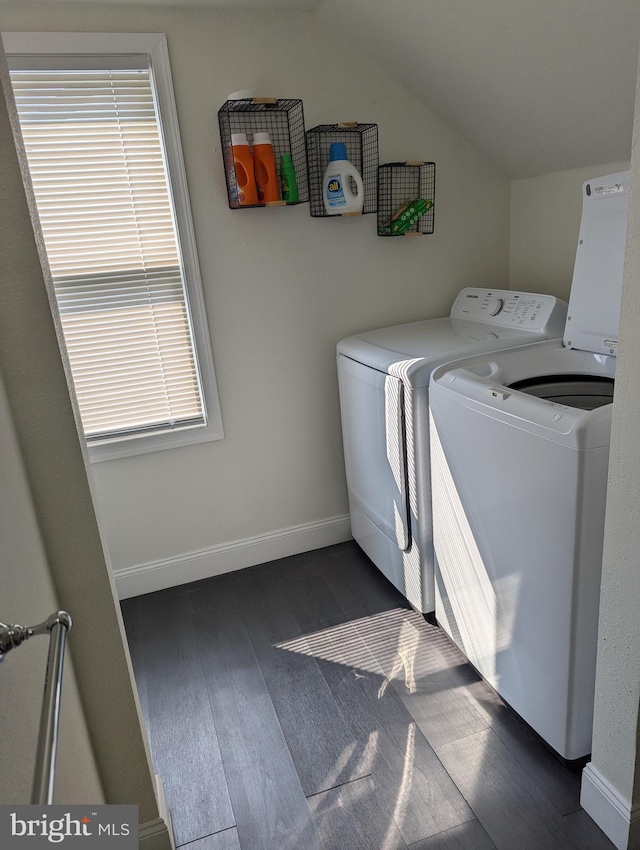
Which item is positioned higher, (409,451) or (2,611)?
(2,611)

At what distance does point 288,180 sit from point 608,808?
2.08 meters

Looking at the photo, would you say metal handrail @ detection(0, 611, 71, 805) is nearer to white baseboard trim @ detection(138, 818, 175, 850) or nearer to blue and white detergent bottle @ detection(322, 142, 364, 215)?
white baseboard trim @ detection(138, 818, 175, 850)

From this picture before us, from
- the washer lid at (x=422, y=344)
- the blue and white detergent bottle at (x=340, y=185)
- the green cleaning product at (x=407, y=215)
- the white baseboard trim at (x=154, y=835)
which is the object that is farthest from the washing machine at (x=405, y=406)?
the white baseboard trim at (x=154, y=835)

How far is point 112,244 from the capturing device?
214 centimetres

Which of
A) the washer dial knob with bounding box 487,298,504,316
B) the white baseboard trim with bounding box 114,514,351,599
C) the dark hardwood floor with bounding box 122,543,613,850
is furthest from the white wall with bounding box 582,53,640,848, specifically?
the white baseboard trim with bounding box 114,514,351,599

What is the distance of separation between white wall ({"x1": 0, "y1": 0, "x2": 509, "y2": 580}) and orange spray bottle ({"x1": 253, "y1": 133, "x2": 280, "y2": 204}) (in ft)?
0.45

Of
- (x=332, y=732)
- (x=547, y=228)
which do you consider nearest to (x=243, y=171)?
(x=547, y=228)

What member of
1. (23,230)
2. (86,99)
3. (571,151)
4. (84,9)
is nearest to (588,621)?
(23,230)

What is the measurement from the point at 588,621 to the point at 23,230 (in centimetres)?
143

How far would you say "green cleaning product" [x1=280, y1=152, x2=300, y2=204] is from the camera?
2150 millimetres

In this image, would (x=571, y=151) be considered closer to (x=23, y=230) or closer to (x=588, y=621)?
(x=588, y=621)

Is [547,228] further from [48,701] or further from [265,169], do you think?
[48,701]

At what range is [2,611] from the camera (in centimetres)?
82

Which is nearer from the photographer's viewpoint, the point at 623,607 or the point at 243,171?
the point at 623,607
